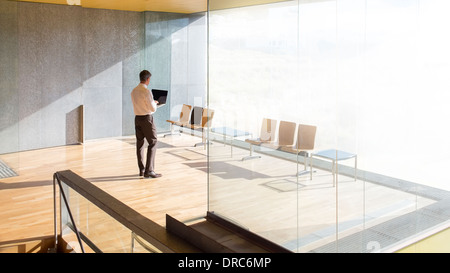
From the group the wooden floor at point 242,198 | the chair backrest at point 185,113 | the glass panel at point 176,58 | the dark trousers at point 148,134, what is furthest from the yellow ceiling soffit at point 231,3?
the glass panel at point 176,58

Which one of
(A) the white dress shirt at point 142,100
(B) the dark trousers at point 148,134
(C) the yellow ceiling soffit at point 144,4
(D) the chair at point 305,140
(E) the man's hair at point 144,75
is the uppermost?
(C) the yellow ceiling soffit at point 144,4

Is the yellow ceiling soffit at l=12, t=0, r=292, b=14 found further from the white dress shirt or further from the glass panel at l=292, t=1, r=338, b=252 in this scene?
the glass panel at l=292, t=1, r=338, b=252

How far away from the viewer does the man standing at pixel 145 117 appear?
6582 millimetres

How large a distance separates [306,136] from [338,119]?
24 cm

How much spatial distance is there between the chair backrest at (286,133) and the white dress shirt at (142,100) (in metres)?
3.43

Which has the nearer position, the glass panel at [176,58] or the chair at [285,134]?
the chair at [285,134]

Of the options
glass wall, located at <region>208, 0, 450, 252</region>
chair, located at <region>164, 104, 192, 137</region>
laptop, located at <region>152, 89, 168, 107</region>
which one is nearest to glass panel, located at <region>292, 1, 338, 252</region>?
glass wall, located at <region>208, 0, 450, 252</region>

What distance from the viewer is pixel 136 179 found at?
21.9ft

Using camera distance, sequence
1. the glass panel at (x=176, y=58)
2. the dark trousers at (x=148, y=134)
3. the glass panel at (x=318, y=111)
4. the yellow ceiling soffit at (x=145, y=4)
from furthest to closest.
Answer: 1. the glass panel at (x=176, y=58)
2. the yellow ceiling soffit at (x=145, y=4)
3. the dark trousers at (x=148, y=134)
4. the glass panel at (x=318, y=111)

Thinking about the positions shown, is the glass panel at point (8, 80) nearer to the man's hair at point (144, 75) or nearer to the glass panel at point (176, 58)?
the man's hair at point (144, 75)

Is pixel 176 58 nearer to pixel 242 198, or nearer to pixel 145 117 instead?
pixel 145 117

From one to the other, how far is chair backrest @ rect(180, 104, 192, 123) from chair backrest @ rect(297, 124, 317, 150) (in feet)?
22.6

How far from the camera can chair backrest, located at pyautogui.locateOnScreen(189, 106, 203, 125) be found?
956 centimetres
